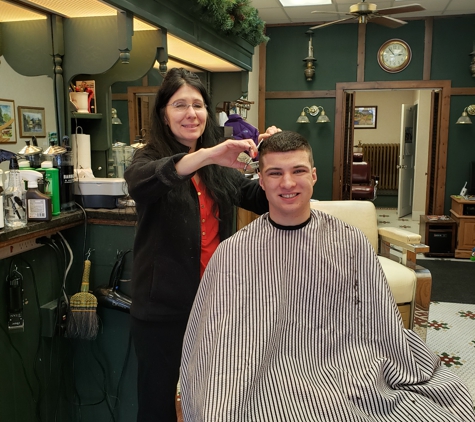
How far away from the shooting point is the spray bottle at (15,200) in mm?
1831

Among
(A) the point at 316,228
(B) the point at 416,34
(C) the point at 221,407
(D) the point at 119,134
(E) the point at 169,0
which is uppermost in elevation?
(B) the point at 416,34

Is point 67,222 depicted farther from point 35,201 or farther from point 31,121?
point 31,121

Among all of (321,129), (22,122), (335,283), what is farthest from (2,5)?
(321,129)

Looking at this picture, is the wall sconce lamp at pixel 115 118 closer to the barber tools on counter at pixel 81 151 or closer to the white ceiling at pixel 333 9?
the barber tools on counter at pixel 81 151

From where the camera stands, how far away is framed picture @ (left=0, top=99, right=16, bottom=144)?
6.64 feet

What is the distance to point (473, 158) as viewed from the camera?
6434mm

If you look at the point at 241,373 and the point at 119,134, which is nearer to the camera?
the point at 241,373

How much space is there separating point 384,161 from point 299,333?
9.57 m

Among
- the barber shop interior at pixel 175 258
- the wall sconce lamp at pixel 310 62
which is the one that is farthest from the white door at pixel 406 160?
the barber shop interior at pixel 175 258

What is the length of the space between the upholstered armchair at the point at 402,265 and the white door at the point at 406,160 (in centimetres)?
512

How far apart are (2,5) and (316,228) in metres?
1.54

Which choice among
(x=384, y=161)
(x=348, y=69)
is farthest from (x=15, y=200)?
(x=384, y=161)

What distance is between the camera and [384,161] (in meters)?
10.5

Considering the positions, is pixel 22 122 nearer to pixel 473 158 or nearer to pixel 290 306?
pixel 290 306
